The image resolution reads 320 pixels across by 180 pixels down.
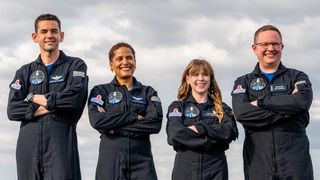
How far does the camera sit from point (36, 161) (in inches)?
357

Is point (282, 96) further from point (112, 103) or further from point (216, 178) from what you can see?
point (112, 103)

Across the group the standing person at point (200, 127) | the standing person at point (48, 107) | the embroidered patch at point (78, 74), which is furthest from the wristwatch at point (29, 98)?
the standing person at point (200, 127)

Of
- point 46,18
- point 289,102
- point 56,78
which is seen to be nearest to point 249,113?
point 289,102

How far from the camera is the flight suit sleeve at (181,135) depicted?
8.74m


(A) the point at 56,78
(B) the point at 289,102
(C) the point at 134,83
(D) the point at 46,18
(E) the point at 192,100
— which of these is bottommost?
(B) the point at 289,102

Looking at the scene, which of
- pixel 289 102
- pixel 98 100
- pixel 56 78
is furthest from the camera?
pixel 56 78

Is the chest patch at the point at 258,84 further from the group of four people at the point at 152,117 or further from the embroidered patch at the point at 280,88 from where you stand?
the embroidered patch at the point at 280,88

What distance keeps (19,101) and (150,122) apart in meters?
2.27

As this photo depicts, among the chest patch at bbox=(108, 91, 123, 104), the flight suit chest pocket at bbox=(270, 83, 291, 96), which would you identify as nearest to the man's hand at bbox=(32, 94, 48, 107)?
the chest patch at bbox=(108, 91, 123, 104)

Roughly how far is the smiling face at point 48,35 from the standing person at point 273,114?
3169 millimetres

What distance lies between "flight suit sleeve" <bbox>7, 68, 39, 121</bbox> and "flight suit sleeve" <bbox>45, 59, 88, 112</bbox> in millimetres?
353

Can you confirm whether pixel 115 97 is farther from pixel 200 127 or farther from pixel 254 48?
pixel 254 48

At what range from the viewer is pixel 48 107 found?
895cm

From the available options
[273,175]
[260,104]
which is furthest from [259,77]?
[273,175]
